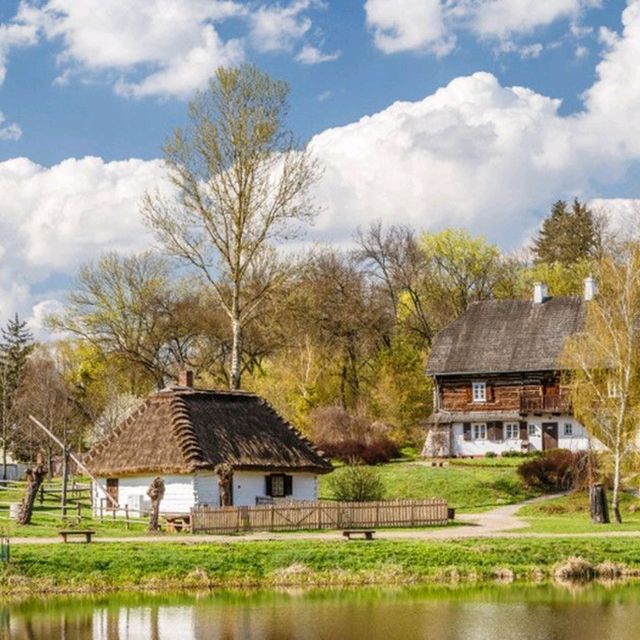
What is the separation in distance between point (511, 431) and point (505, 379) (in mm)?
3130

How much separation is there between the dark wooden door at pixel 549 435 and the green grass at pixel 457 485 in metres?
7.97

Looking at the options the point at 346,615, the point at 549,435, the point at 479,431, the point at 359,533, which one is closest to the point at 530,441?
the point at 549,435

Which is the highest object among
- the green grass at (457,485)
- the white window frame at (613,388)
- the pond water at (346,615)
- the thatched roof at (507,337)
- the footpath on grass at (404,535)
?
the thatched roof at (507,337)

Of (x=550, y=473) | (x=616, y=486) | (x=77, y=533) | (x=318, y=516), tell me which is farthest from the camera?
(x=550, y=473)

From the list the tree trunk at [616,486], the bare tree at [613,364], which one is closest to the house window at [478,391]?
the bare tree at [613,364]

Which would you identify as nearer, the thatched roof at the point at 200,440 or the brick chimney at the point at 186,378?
the thatched roof at the point at 200,440

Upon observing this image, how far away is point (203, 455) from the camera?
45031 mm

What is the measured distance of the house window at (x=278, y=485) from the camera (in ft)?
157

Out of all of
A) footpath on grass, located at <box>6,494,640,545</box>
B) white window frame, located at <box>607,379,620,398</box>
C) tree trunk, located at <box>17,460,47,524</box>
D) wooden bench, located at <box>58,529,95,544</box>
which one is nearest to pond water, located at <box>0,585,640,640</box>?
wooden bench, located at <box>58,529,95,544</box>

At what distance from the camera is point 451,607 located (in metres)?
27.7

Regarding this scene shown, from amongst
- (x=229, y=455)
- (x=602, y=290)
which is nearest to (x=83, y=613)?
(x=229, y=455)

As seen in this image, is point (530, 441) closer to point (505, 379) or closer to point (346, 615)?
point (505, 379)

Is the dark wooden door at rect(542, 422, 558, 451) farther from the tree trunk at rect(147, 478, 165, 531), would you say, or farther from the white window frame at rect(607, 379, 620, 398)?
the tree trunk at rect(147, 478, 165, 531)

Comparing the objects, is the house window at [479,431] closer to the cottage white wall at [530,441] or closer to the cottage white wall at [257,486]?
the cottage white wall at [530,441]
